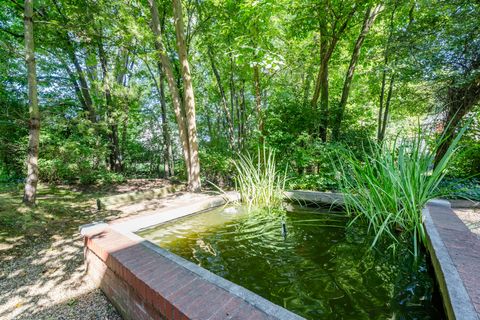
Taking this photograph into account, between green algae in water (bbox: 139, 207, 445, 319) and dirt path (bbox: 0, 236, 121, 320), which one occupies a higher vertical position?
green algae in water (bbox: 139, 207, 445, 319)

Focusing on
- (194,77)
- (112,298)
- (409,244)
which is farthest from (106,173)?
(409,244)

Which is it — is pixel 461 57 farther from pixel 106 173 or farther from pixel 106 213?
pixel 106 173

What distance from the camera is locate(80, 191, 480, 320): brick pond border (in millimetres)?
1092

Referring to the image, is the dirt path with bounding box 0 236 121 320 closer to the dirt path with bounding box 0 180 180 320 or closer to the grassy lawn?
the dirt path with bounding box 0 180 180 320

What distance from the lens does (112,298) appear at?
6.11 ft

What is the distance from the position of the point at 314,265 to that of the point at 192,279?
A: 105 centimetres

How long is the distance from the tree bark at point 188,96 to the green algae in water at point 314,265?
256 cm

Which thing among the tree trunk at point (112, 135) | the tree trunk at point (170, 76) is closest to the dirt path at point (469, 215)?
the tree trunk at point (170, 76)

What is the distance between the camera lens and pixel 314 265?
1.86 m

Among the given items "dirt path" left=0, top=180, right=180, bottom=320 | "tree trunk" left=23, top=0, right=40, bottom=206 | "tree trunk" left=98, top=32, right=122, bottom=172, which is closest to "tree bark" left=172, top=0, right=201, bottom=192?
"dirt path" left=0, top=180, right=180, bottom=320

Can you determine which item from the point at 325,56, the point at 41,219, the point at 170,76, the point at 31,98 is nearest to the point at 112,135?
the point at 170,76

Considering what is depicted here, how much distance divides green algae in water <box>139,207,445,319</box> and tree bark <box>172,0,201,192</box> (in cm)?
256

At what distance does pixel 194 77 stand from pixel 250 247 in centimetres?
817

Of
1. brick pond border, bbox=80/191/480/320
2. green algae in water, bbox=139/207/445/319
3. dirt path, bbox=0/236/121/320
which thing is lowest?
dirt path, bbox=0/236/121/320
